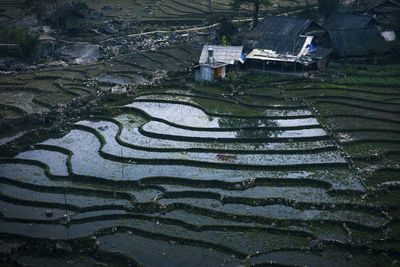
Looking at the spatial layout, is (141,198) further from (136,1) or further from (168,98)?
(136,1)

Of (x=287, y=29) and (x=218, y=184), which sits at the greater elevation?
(x=287, y=29)

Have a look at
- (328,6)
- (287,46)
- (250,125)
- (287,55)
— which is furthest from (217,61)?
(328,6)

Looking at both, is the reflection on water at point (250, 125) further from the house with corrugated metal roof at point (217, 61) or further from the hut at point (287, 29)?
the hut at point (287, 29)

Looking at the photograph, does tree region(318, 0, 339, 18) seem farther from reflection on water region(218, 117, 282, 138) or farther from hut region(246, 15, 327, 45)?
reflection on water region(218, 117, 282, 138)

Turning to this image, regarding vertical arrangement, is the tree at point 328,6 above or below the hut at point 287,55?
above

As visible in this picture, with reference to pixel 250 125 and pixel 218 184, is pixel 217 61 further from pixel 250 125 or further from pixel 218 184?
pixel 218 184

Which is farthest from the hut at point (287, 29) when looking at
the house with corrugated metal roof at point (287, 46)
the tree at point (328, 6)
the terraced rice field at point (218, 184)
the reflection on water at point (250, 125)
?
the reflection on water at point (250, 125)
